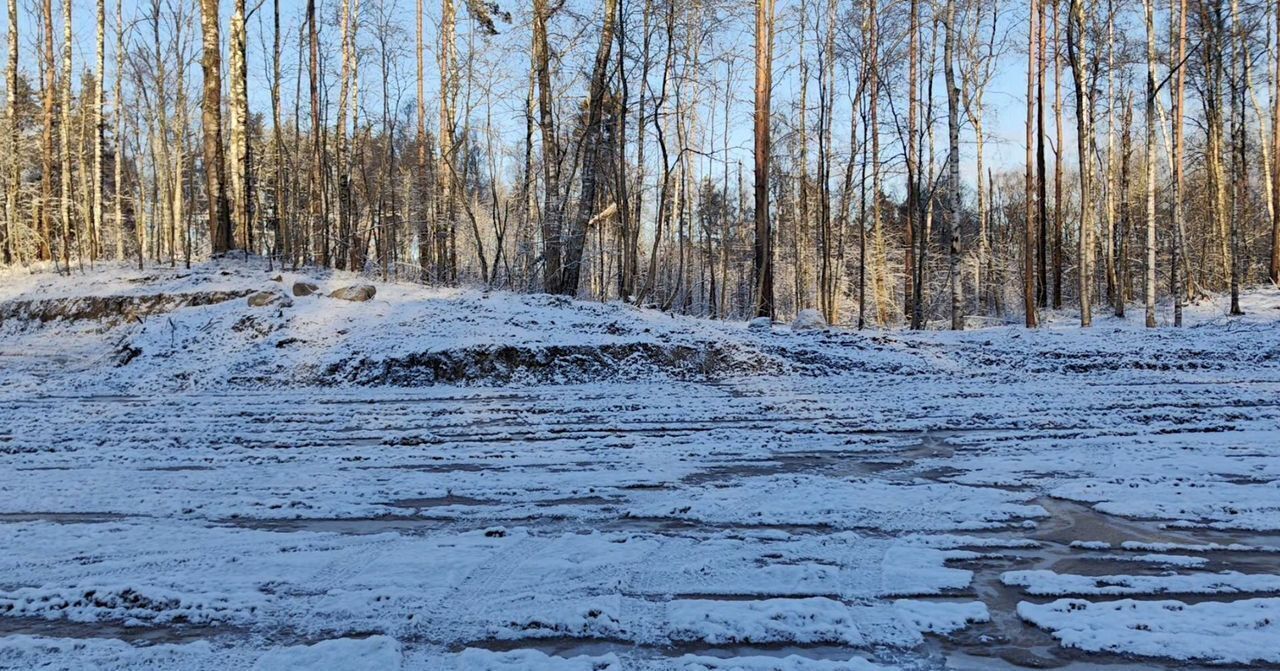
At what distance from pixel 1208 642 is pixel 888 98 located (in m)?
21.4

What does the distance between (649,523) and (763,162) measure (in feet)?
45.2

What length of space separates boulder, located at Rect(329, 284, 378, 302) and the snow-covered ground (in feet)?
12.4

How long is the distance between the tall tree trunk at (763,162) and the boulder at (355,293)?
8.05m

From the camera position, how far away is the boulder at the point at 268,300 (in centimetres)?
1245

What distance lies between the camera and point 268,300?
12.6 meters

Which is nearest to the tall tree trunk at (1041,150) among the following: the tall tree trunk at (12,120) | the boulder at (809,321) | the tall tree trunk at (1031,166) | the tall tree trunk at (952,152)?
the tall tree trunk at (1031,166)

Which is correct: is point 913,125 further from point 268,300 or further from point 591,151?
point 268,300

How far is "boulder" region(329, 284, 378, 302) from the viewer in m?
12.7

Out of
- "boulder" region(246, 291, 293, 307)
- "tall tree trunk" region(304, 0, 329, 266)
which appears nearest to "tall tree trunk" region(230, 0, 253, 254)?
"tall tree trunk" region(304, 0, 329, 266)

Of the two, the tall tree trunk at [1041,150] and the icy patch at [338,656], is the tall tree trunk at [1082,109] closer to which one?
the tall tree trunk at [1041,150]

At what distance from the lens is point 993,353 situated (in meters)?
11.1

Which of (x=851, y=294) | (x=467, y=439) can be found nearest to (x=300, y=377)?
(x=467, y=439)

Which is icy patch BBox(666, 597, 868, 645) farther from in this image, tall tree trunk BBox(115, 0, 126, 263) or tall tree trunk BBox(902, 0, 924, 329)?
tall tree trunk BBox(115, 0, 126, 263)

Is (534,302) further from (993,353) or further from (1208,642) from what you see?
(1208,642)
